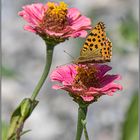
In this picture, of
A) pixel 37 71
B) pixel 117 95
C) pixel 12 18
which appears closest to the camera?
pixel 117 95

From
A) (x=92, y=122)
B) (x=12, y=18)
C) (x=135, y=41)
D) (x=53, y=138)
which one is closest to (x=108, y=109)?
(x=92, y=122)

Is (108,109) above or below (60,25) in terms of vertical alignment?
below

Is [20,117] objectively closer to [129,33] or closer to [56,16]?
[56,16]

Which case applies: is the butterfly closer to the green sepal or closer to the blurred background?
the green sepal

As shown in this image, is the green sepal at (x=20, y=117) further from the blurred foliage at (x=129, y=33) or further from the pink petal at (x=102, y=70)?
the blurred foliage at (x=129, y=33)

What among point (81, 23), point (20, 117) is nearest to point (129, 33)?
point (81, 23)

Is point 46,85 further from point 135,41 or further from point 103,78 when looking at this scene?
point 103,78

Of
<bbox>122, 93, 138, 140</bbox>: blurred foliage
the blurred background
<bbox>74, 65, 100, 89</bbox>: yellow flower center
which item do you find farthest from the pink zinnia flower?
the blurred background

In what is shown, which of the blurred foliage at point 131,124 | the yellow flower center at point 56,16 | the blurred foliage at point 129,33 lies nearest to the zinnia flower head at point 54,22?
the yellow flower center at point 56,16
